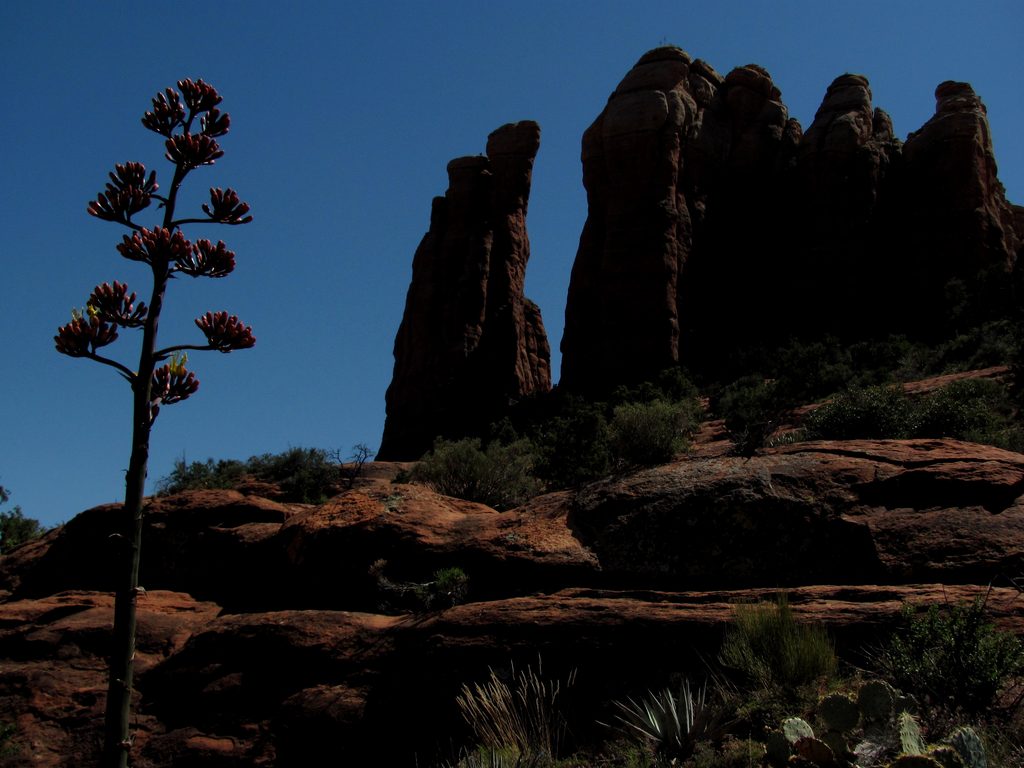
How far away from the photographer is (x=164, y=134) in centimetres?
→ 574

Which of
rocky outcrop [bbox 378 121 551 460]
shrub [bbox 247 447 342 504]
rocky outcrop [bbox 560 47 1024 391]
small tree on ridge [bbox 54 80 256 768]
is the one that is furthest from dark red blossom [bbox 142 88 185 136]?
rocky outcrop [bbox 378 121 551 460]

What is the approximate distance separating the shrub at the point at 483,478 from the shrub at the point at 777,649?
6.19 m

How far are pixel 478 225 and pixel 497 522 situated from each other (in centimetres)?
4042

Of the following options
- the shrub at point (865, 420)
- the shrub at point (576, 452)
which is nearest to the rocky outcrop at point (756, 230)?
the shrub at point (576, 452)

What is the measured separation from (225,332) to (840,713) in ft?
16.1

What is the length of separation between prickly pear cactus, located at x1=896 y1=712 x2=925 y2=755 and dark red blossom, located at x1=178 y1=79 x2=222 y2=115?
19.5ft

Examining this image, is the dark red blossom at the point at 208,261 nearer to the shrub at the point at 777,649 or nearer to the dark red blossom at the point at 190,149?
the dark red blossom at the point at 190,149

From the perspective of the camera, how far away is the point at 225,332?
529 cm

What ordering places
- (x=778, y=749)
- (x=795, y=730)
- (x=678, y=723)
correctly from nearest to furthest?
(x=795, y=730), (x=778, y=749), (x=678, y=723)

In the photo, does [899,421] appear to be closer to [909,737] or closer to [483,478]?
[483,478]

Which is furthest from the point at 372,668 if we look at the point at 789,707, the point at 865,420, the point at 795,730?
the point at 865,420

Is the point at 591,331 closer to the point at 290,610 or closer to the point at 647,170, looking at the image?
the point at 647,170

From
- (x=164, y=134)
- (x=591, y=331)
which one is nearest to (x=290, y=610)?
(x=164, y=134)

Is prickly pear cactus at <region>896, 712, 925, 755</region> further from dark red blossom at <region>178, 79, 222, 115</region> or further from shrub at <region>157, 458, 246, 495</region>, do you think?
shrub at <region>157, 458, 246, 495</region>
